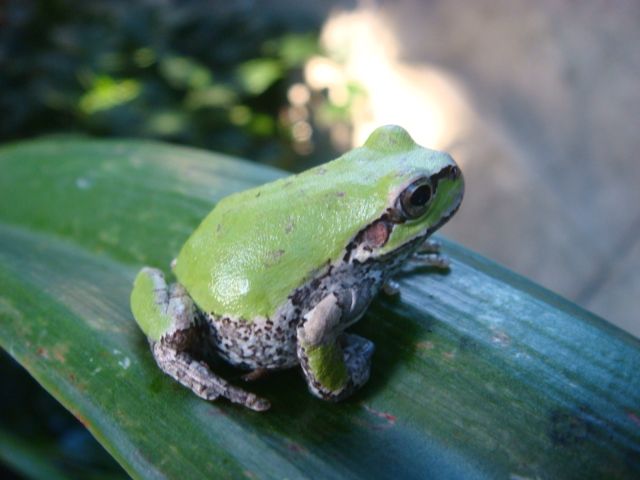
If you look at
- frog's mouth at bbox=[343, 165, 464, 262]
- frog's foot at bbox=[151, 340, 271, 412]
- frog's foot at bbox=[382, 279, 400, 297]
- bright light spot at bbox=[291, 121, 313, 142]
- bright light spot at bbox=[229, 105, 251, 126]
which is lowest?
bright light spot at bbox=[291, 121, 313, 142]

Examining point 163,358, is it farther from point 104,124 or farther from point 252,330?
point 104,124

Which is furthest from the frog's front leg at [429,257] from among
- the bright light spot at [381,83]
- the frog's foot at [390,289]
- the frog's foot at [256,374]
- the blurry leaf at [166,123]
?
the bright light spot at [381,83]

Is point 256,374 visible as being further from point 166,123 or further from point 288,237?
→ point 166,123

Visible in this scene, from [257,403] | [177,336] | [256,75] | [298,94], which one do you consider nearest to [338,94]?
[298,94]

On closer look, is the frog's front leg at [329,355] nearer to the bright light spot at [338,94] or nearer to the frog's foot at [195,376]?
the frog's foot at [195,376]

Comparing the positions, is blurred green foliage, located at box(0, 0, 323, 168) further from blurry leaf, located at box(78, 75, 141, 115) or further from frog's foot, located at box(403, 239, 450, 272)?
frog's foot, located at box(403, 239, 450, 272)

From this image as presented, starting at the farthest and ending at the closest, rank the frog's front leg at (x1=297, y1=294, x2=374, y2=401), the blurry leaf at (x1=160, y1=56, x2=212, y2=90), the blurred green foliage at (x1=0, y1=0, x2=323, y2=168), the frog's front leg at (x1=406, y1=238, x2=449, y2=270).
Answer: the blurry leaf at (x1=160, y1=56, x2=212, y2=90) < the blurred green foliage at (x1=0, y1=0, x2=323, y2=168) < the frog's front leg at (x1=406, y1=238, x2=449, y2=270) < the frog's front leg at (x1=297, y1=294, x2=374, y2=401)

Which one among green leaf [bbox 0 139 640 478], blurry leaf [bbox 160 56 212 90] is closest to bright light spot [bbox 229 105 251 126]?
blurry leaf [bbox 160 56 212 90]
